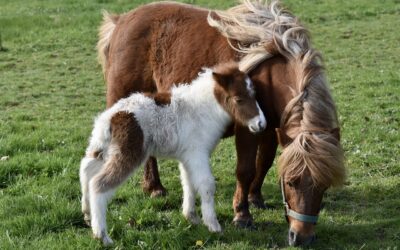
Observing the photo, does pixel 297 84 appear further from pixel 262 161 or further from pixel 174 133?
pixel 262 161

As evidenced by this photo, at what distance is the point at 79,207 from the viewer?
6.33m

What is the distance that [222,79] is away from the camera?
5738 millimetres

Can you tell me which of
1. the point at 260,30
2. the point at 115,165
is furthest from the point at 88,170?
the point at 260,30

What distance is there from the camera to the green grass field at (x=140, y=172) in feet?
19.0

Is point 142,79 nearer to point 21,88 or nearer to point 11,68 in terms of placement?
point 21,88

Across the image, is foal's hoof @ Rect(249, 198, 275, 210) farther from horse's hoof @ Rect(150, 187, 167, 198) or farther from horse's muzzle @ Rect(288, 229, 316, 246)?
horse's muzzle @ Rect(288, 229, 316, 246)

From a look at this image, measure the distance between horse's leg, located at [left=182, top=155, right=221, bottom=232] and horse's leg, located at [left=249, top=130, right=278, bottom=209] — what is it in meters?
1.10

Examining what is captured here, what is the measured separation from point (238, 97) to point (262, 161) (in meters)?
1.34

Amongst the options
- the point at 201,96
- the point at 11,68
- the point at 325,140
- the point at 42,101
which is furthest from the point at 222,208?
the point at 11,68

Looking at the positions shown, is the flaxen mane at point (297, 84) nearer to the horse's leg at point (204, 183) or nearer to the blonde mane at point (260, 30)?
the blonde mane at point (260, 30)

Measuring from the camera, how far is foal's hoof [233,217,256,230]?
6.13 metres

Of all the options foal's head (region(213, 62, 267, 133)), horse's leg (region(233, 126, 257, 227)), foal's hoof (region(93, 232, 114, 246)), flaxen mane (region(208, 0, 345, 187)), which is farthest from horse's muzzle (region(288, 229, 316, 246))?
foal's hoof (region(93, 232, 114, 246))

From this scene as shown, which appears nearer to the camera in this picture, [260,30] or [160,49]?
[260,30]

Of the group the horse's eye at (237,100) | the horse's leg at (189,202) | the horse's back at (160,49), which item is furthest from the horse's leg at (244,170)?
the horse's back at (160,49)
